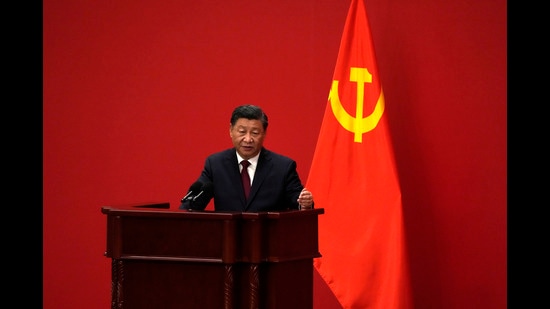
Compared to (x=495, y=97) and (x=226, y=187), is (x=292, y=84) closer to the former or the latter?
(x=495, y=97)

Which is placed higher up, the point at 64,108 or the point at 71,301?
the point at 64,108

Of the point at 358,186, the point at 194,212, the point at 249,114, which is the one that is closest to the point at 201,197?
the point at 194,212

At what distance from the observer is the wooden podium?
9.82 feet

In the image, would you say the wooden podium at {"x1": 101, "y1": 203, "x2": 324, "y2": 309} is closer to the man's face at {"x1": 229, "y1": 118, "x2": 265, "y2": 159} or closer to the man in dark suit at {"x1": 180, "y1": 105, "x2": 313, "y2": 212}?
the man in dark suit at {"x1": 180, "y1": 105, "x2": 313, "y2": 212}

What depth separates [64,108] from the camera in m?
5.20

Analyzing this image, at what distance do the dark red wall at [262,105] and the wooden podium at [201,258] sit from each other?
5.46 feet

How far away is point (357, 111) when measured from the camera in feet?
14.4

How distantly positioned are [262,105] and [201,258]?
6.55 ft

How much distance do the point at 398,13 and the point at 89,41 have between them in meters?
1.99

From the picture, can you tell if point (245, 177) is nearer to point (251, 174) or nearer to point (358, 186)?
point (251, 174)

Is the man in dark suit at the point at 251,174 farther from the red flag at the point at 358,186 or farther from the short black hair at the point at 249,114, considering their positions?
the red flag at the point at 358,186

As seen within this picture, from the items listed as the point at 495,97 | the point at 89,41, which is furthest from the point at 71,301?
the point at 495,97

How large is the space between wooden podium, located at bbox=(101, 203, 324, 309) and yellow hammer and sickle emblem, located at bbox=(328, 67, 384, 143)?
1351 mm

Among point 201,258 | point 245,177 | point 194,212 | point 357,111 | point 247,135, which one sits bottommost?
point 201,258
